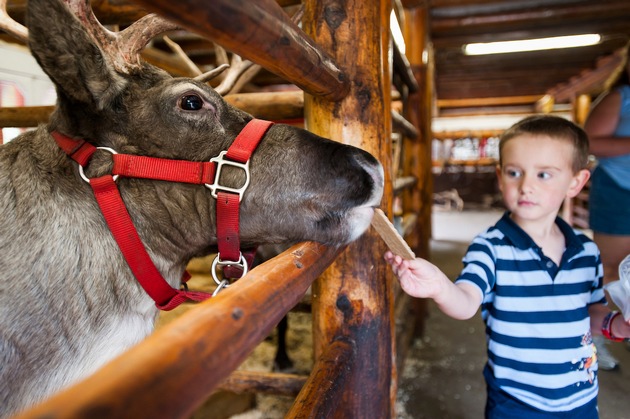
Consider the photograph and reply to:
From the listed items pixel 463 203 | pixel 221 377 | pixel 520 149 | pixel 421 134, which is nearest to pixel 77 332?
pixel 221 377

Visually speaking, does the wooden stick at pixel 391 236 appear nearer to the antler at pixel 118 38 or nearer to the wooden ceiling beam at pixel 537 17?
the antler at pixel 118 38

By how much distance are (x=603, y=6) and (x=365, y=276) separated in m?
6.02

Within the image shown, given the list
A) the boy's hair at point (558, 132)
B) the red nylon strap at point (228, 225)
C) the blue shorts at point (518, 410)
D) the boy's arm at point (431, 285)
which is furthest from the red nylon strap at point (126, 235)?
the boy's hair at point (558, 132)

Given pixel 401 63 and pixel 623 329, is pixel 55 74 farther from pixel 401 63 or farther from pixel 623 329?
pixel 401 63

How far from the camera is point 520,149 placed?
1.51 meters

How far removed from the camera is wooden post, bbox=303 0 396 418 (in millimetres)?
1337

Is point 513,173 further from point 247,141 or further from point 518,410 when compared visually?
point 247,141

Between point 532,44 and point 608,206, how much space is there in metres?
6.61

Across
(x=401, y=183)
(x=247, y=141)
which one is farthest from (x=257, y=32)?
(x=401, y=183)

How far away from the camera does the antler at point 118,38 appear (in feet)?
3.82

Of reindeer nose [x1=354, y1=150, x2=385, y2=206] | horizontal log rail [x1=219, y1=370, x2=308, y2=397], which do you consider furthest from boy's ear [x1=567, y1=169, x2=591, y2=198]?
horizontal log rail [x1=219, y1=370, x2=308, y2=397]

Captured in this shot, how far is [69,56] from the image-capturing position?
3.14 ft

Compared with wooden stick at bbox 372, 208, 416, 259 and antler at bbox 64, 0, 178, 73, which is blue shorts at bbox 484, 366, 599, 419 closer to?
wooden stick at bbox 372, 208, 416, 259

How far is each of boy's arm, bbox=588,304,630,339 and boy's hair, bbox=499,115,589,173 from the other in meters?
0.51
